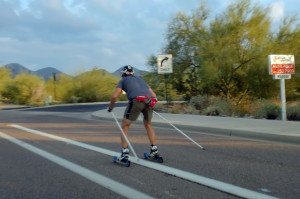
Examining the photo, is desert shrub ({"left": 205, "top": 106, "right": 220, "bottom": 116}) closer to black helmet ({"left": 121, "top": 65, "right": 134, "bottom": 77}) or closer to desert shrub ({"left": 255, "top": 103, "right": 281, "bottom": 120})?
desert shrub ({"left": 255, "top": 103, "right": 281, "bottom": 120})

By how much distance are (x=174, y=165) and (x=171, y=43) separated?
46.8ft

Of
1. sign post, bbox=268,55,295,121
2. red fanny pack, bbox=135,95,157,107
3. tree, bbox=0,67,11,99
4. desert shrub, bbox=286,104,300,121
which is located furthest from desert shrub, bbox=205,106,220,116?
tree, bbox=0,67,11,99

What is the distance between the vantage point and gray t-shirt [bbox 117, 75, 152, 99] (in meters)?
5.65

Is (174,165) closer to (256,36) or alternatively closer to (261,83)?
(261,83)

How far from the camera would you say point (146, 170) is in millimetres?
5352

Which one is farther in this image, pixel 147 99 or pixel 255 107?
pixel 255 107

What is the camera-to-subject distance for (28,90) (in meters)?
38.8

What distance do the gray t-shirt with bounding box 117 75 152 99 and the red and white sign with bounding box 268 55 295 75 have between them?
7.43 metres

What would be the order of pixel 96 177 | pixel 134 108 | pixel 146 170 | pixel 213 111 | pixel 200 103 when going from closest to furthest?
pixel 96 177 < pixel 146 170 < pixel 134 108 < pixel 213 111 < pixel 200 103

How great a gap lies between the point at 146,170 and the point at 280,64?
27.7 feet

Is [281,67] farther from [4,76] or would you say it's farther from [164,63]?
[4,76]

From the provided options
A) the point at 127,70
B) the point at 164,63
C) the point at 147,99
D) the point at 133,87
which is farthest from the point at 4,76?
the point at 147,99

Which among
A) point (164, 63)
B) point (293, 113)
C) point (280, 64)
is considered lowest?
point (293, 113)

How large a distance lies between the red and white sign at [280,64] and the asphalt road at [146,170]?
454 centimetres
